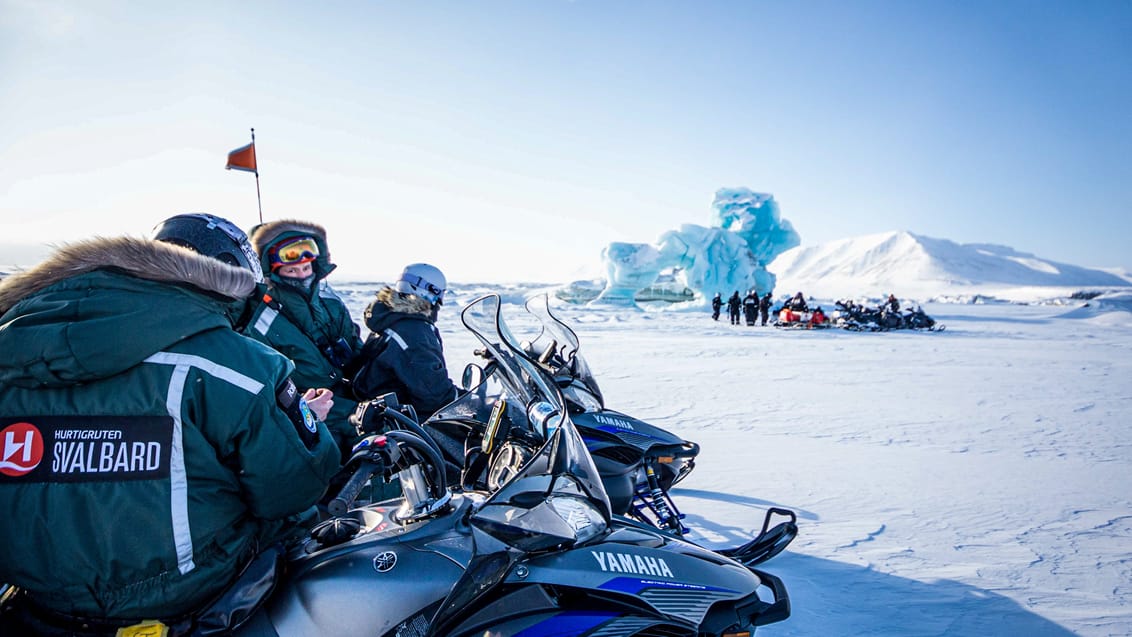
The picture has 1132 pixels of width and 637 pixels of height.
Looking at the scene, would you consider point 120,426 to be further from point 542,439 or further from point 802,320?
point 802,320

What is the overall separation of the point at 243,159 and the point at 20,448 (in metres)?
5.28

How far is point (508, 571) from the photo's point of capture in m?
1.51

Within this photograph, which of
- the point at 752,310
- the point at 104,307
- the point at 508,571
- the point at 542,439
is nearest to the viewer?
the point at 104,307

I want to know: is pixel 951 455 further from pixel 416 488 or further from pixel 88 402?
pixel 88 402

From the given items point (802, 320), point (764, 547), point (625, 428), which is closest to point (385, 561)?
point (764, 547)

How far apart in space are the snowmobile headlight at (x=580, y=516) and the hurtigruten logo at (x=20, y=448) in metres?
1.19

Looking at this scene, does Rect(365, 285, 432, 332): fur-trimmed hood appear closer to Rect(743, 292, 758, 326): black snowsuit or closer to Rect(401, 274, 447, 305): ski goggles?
Rect(401, 274, 447, 305): ski goggles

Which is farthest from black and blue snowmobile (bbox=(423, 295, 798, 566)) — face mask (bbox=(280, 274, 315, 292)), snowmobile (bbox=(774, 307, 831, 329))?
snowmobile (bbox=(774, 307, 831, 329))

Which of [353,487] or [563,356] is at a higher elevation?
[563,356]

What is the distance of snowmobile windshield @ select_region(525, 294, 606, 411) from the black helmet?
1.91 metres

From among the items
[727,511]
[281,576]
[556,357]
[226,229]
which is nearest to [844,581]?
[727,511]

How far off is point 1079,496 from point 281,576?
15.9 feet

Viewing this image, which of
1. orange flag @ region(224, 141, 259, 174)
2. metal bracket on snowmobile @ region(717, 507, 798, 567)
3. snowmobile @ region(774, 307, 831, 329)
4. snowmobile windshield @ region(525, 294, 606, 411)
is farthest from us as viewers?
snowmobile @ region(774, 307, 831, 329)

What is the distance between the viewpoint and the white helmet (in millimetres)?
3330
